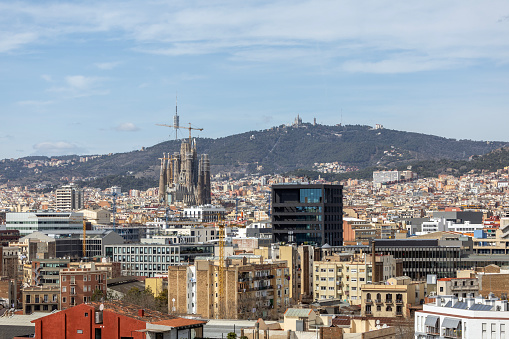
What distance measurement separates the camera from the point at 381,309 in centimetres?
6844

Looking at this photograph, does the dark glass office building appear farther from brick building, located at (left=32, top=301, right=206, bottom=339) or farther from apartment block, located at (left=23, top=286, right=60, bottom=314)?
brick building, located at (left=32, top=301, right=206, bottom=339)

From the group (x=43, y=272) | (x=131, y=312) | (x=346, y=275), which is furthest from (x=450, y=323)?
(x=43, y=272)

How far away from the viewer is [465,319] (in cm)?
4300

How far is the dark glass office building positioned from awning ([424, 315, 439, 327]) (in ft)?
222

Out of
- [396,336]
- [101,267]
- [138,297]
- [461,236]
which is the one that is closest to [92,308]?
[396,336]

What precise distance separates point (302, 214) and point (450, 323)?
7088 cm

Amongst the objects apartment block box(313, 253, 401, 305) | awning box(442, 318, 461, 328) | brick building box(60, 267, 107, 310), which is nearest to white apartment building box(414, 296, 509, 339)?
awning box(442, 318, 461, 328)

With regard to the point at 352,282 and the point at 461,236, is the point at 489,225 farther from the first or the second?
the point at 352,282

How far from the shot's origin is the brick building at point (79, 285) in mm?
87062

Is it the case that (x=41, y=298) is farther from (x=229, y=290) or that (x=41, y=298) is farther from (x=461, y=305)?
(x=461, y=305)

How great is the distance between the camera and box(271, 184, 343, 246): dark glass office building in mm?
113438

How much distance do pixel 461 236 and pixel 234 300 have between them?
61.9m

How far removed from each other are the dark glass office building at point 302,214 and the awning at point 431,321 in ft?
222

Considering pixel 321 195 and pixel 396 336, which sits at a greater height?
pixel 321 195
